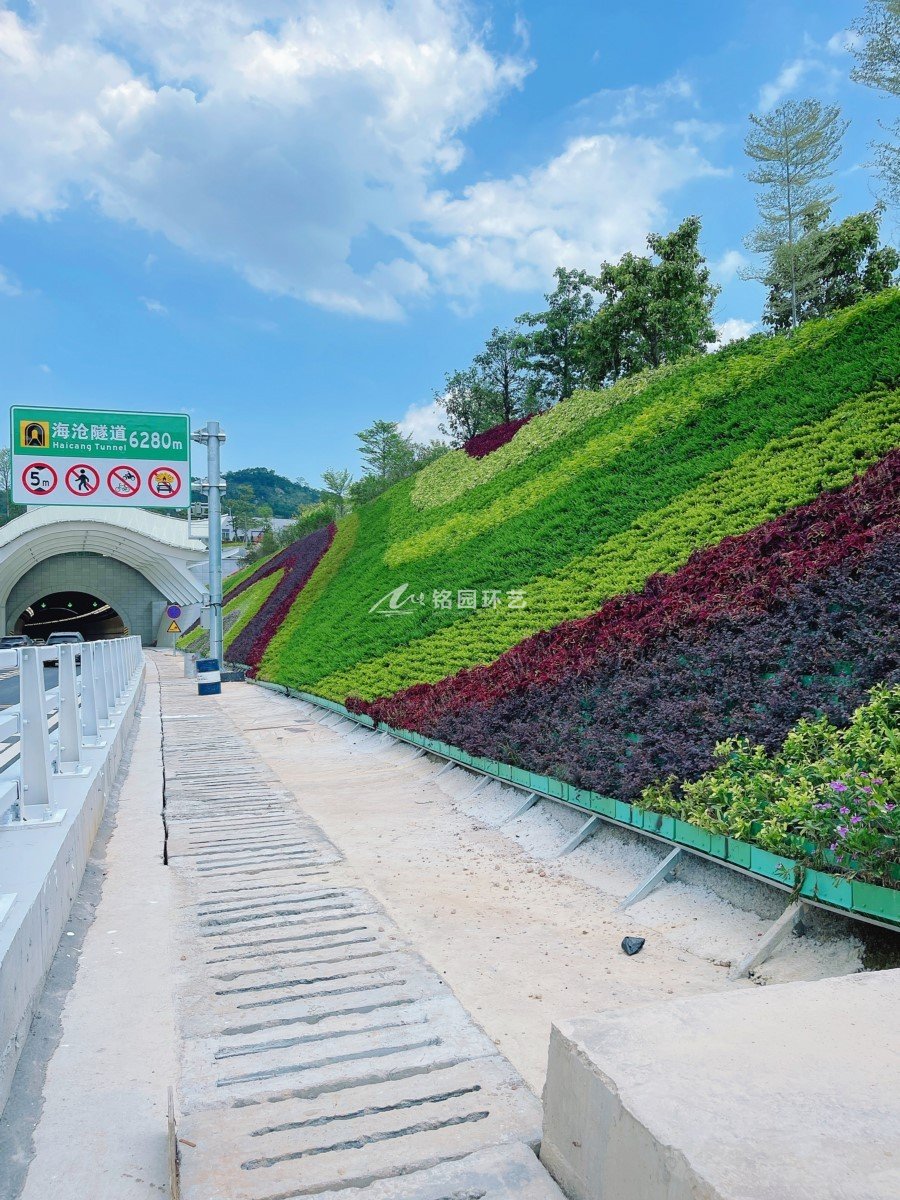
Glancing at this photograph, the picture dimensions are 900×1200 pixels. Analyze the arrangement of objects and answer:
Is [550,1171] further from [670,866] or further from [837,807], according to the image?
[670,866]

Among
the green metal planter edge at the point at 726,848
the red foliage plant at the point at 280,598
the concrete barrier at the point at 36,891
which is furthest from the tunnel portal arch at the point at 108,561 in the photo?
the concrete barrier at the point at 36,891

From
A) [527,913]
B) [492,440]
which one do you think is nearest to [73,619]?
[492,440]

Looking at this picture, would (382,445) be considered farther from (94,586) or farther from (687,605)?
(687,605)

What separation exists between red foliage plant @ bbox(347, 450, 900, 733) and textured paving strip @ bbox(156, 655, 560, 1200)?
340 cm

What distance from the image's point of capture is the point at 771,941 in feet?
12.2

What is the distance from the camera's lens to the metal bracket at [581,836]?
5.55 m

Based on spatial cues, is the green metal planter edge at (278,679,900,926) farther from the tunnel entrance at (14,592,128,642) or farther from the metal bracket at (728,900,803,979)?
the tunnel entrance at (14,592,128,642)

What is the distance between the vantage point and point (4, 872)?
3.55 m

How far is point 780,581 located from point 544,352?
81.3 feet

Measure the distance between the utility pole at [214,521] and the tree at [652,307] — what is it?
12.4 metres

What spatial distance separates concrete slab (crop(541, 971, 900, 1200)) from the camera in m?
1.59

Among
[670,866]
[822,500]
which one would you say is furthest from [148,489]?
[670,866]

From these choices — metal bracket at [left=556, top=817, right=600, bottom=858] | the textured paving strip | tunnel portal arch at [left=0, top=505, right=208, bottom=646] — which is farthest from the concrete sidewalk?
tunnel portal arch at [left=0, top=505, right=208, bottom=646]

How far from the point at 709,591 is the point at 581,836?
2.53m
